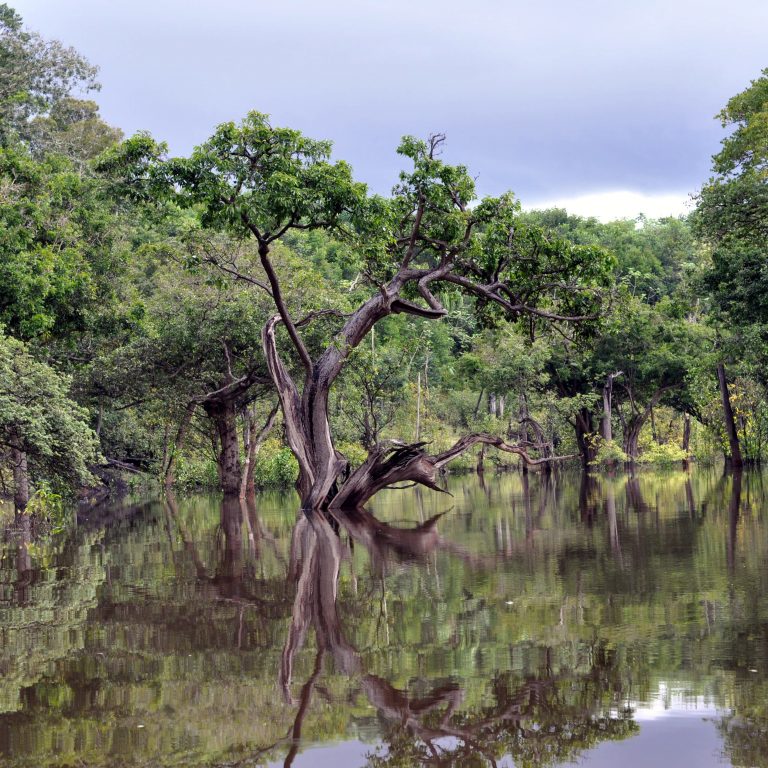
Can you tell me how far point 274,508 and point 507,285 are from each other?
826 centimetres

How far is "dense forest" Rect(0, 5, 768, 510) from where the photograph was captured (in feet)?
56.7

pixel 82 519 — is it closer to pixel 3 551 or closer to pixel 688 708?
pixel 3 551

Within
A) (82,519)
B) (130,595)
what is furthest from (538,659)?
(82,519)

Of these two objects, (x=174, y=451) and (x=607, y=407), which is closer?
(x=174, y=451)

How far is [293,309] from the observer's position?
2861 cm

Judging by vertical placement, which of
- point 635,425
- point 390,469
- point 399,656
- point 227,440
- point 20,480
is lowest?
point 399,656

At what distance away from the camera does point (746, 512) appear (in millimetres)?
15227

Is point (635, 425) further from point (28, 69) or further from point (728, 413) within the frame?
point (28, 69)

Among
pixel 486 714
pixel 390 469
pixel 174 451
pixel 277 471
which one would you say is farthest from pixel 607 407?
pixel 486 714

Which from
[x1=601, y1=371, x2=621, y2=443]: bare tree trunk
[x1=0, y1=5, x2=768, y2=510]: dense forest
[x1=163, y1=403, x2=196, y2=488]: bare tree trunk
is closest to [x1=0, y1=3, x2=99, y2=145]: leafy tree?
[x1=0, y1=5, x2=768, y2=510]: dense forest

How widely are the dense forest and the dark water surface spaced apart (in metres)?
7.47

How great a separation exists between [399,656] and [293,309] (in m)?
23.6

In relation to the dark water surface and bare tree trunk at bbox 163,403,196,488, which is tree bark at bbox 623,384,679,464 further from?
the dark water surface

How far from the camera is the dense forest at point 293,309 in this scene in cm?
1730
